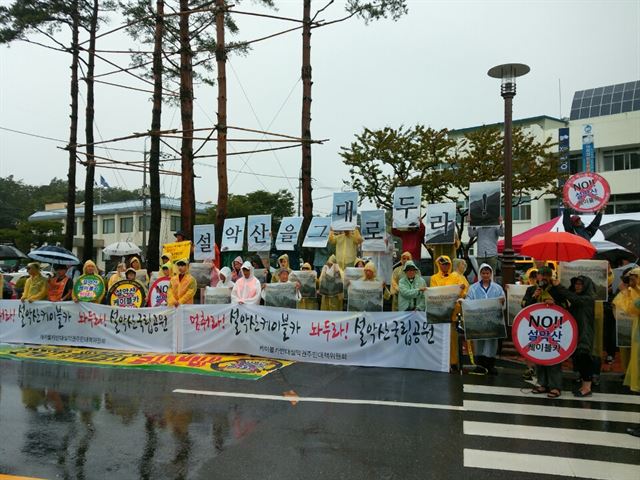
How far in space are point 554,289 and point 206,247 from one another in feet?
26.2

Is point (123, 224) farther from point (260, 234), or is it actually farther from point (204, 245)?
point (260, 234)

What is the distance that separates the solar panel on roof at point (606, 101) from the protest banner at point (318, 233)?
138ft

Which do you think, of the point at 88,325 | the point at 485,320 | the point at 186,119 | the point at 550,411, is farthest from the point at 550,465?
the point at 186,119

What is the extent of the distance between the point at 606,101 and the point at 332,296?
148ft

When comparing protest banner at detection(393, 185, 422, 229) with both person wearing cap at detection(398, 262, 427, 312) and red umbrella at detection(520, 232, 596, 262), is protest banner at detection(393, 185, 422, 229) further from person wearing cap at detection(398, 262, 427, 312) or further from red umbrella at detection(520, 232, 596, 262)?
red umbrella at detection(520, 232, 596, 262)

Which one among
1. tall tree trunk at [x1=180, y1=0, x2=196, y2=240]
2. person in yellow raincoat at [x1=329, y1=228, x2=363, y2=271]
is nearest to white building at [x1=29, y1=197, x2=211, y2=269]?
tall tree trunk at [x1=180, y1=0, x2=196, y2=240]

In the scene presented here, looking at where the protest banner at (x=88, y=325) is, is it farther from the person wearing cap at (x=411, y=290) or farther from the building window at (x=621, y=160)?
the building window at (x=621, y=160)

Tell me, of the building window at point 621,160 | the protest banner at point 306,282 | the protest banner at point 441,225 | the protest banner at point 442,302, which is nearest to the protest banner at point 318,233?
the protest banner at point 306,282

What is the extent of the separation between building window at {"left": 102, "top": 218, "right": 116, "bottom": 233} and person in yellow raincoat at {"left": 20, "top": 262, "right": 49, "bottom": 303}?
50264mm

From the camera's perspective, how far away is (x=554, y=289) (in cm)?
769

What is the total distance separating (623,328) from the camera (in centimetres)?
810

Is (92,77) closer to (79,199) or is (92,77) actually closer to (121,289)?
(121,289)

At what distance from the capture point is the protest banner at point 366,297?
973 cm

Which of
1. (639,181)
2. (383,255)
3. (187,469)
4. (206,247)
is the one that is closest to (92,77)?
(206,247)
